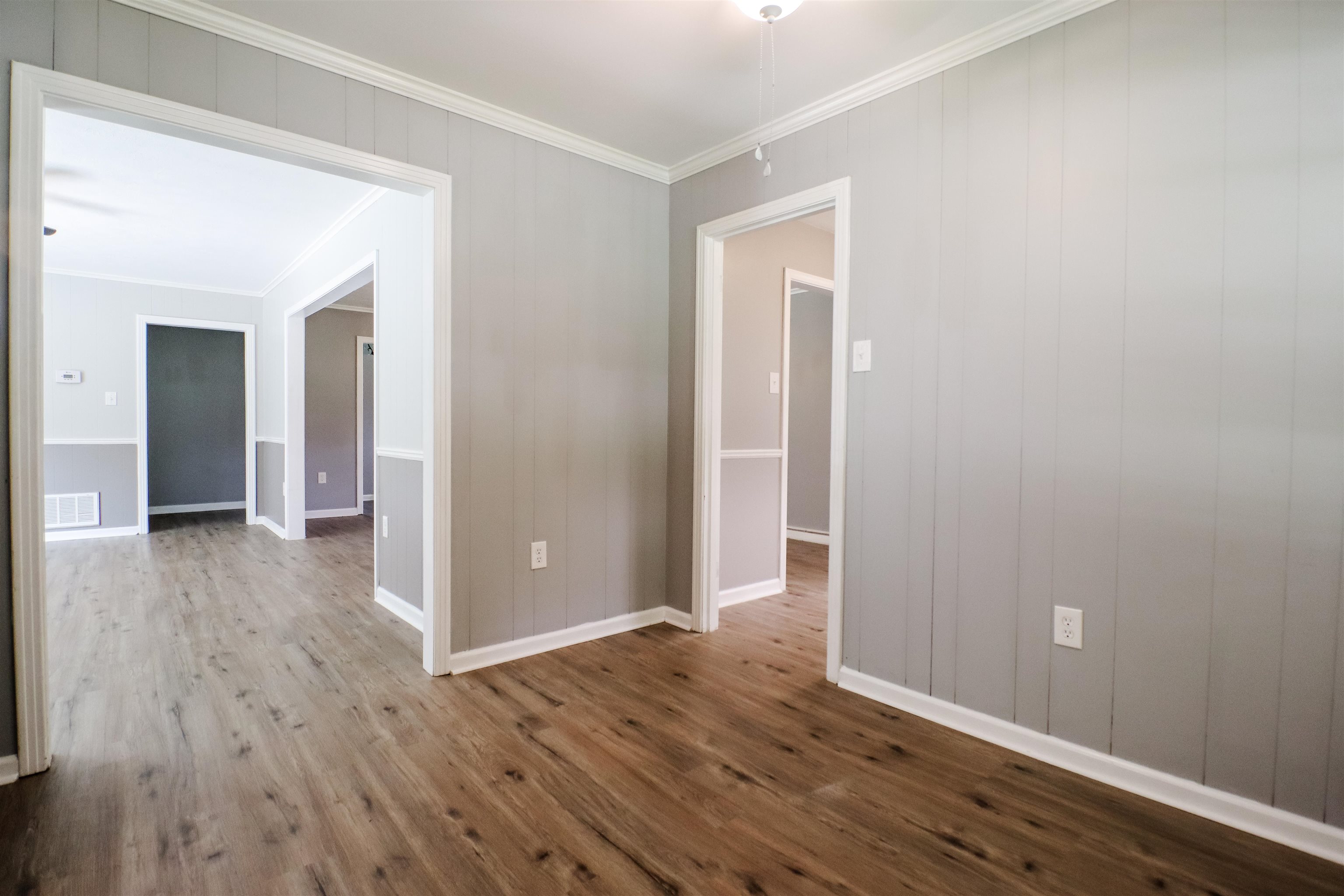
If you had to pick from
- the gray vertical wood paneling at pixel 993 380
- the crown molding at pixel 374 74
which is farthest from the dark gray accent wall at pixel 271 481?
the gray vertical wood paneling at pixel 993 380

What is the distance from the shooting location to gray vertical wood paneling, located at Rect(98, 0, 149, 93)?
6.29 feet

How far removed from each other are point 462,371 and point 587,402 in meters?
0.65

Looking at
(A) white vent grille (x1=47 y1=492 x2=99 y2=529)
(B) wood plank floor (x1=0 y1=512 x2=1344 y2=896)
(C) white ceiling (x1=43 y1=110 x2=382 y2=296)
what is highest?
(C) white ceiling (x1=43 y1=110 x2=382 y2=296)

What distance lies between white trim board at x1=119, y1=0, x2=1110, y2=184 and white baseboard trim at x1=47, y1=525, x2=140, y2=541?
19.1ft

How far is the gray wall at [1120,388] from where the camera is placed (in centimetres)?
159

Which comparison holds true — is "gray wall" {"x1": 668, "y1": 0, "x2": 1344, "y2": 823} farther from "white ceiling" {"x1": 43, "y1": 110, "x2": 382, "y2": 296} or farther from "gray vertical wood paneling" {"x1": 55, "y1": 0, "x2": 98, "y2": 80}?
"white ceiling" {"x1": 43, "y1": 110, "x2": 382, "y2": 296}

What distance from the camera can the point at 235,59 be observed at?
2.14 meters

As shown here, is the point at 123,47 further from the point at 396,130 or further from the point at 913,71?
the point at 913,71

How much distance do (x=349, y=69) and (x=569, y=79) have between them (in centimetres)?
82

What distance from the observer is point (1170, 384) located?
178cm

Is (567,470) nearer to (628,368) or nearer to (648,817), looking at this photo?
(628,368)

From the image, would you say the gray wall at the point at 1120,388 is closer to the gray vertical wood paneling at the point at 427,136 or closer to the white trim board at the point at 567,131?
the white trim board at the point at 567,131

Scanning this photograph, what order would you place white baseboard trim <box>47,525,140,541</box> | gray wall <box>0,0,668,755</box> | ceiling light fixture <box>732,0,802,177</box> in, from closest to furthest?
ceiling light fixture <box>732,0,802,177</box> < gray wall <box>0,0,668,755</box> < white baseboard trim <box>47,525,140,541</box>

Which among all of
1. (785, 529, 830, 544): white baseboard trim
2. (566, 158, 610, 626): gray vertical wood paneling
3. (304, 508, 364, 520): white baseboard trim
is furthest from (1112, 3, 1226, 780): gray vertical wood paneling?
(304, 508, 364, 520): white baseboard trim
